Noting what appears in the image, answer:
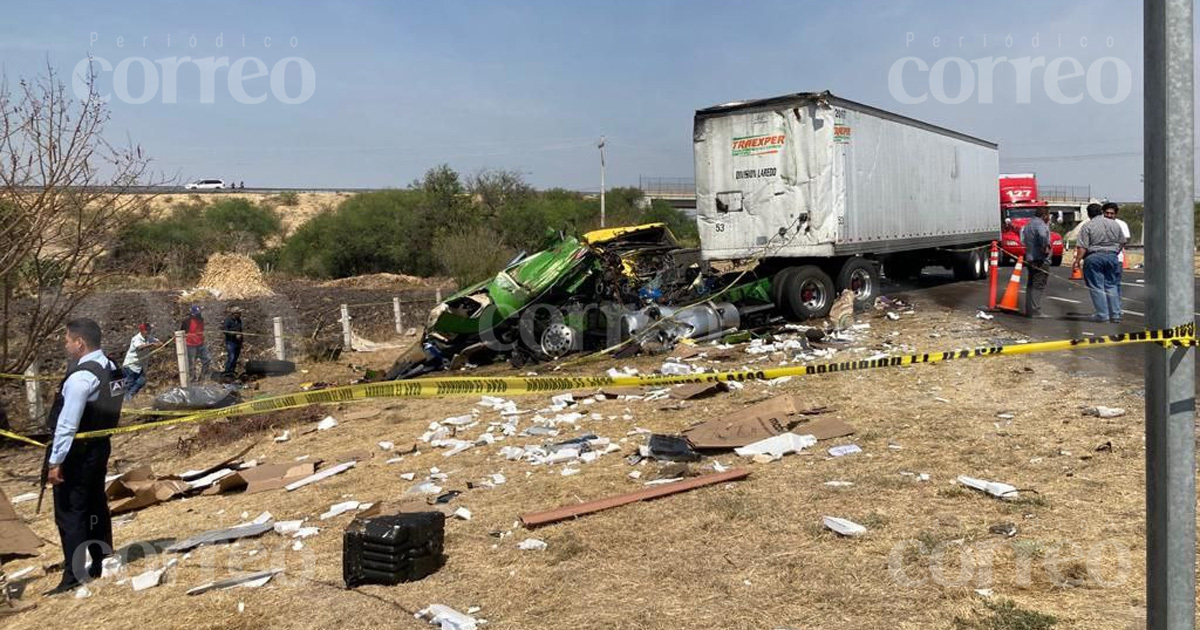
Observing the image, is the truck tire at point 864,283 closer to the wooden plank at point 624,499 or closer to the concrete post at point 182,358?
the wooden plank at point 624,499

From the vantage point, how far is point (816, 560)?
423 cm

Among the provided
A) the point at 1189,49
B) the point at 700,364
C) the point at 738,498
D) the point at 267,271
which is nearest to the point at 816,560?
the point at 738,498

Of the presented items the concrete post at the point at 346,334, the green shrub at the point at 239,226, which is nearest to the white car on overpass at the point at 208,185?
the green shrub at the point at 239,226

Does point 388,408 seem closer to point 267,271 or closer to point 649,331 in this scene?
point 649,331

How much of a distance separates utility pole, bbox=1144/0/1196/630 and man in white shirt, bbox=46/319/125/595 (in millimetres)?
5432

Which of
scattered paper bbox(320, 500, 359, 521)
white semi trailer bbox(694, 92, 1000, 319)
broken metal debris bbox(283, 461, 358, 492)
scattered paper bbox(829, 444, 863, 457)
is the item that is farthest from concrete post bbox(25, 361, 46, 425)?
scattered paper bbox(829, 444, 863, 457)

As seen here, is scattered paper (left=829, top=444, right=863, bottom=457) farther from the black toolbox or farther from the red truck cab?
the red truck cab

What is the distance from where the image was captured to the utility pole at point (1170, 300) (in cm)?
194

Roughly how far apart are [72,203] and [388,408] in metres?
3.99

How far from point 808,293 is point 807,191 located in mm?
1614

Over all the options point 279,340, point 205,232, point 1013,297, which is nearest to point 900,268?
point 1013,297

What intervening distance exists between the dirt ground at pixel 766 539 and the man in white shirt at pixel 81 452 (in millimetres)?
253

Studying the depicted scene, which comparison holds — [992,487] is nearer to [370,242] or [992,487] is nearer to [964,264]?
[964,264]

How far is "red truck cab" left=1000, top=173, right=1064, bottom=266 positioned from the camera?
23000 mm
